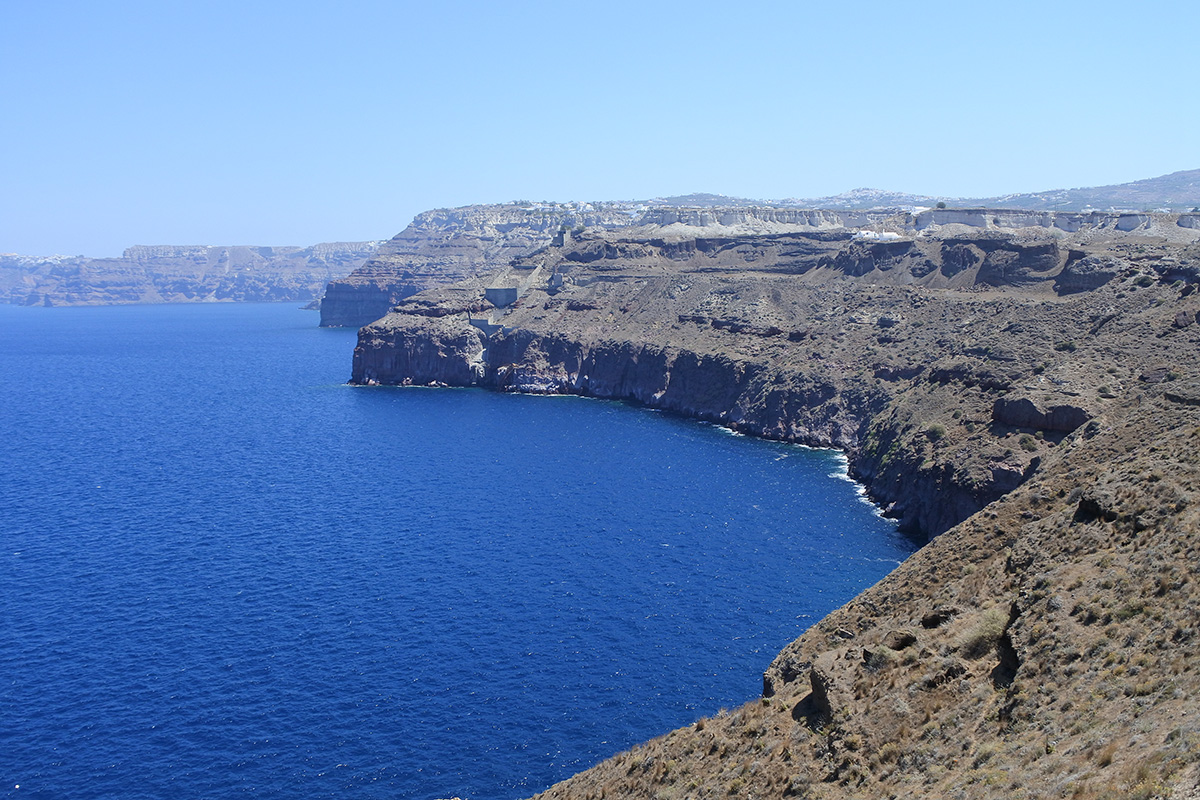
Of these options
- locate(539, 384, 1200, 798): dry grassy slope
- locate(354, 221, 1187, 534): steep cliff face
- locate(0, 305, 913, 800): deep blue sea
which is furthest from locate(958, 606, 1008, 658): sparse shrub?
locate(354, 221, 1187, 534): steep cliff face

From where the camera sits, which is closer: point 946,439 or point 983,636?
point 983,636

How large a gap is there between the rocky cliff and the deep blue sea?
10407 mm

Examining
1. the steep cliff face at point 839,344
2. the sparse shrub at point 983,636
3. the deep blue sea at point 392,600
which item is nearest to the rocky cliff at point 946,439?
the sparse shrub at point 983,636

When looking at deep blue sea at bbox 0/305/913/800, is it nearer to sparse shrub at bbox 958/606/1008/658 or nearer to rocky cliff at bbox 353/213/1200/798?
rocky cliff at bbox 353/213/1200/798

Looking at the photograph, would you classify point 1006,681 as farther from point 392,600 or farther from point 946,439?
point 946,439

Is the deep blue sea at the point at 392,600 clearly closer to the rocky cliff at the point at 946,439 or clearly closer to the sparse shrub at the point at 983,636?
the rocky cliff at the point at 946,439

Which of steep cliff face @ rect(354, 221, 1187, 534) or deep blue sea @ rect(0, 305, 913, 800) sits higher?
steep cliff face @ rect(354, 221, 1187, 534)

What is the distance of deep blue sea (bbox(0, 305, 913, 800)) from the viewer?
1913 inches

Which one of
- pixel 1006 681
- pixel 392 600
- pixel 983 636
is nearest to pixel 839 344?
pixel 392 600

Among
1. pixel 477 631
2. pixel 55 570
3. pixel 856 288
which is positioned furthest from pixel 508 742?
pixel 856 288

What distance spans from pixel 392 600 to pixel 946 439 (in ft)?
161

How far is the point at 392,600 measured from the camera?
220 feet

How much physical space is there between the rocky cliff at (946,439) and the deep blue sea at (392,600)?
10.4 meters

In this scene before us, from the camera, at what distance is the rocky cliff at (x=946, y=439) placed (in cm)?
2714
